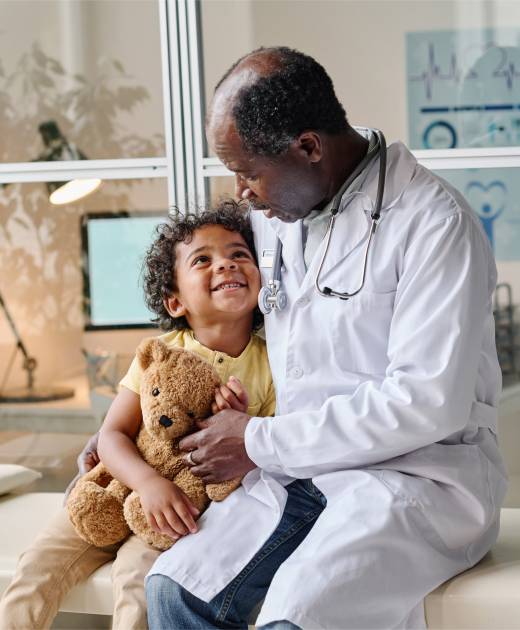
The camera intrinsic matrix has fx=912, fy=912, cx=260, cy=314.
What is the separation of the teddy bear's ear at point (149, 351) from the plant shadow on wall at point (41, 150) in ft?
4.43

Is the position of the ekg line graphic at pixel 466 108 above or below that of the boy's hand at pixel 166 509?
above

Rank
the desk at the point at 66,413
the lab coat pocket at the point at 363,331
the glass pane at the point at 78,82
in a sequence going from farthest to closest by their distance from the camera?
1. the desk at the point at 66,413
2. the glass pane at the point at 78,82
3. the lab coat pocket at the point at 363,331

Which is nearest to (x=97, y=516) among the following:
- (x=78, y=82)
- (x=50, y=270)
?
(x=50, y=270)

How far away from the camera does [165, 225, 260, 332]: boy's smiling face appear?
6.48 ft

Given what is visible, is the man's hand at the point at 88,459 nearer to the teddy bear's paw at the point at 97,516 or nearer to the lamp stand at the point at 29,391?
the teddy bear's paw at the point at 97,516

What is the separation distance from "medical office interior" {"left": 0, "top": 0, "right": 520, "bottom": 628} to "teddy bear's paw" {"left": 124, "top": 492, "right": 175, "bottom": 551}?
1147mm

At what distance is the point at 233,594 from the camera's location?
1693 mm

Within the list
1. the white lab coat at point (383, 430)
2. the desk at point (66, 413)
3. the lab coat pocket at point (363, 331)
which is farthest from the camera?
the desk at point (66, 413)

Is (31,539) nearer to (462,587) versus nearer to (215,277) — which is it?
(215,277)

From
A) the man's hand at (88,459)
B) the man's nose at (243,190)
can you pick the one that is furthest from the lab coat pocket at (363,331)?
the man's hand at (88,459)

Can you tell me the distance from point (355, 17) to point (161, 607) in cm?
208

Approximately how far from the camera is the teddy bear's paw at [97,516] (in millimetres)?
1893

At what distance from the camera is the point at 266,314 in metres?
1.93

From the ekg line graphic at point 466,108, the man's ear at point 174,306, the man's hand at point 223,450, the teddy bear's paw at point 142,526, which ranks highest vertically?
the ekg line graphic at point 466,108
